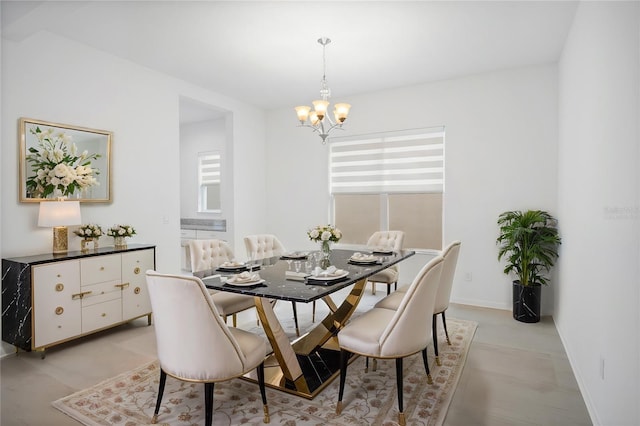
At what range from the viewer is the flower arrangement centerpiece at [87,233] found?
3525 millimetres

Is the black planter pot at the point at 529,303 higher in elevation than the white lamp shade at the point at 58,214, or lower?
lower

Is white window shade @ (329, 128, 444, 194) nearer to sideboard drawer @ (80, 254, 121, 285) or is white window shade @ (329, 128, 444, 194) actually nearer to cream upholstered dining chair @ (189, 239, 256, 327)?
cream upholstered dining chair @ (189, 239, 256, 327)

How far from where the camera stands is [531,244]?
157 inches

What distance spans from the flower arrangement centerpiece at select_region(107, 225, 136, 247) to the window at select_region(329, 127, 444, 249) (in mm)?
2986

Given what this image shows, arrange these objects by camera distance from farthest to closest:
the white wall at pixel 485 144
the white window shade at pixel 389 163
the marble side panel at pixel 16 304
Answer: the white window shade at pixel 389 163
the white wall at pixel 485 144
the marble side panel at pixel 16 304

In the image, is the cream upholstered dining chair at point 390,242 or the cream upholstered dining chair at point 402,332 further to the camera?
the cream upholstered dining chair at point 390,242

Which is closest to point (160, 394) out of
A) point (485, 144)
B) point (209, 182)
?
point (485, 144)

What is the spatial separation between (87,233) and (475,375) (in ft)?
11.9

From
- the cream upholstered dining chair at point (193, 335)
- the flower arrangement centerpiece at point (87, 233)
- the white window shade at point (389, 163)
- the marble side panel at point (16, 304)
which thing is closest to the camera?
the cream upholstered dining chair at point (193, 335)

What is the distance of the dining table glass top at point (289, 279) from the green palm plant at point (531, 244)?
1387 millimetres

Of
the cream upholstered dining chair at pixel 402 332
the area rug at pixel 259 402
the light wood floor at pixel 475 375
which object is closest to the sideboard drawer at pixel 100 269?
the light wood floor at pixel 475 375

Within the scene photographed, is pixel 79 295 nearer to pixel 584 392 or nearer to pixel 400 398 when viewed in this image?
pixel 400 398

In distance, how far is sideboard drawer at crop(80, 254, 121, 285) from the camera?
3.29 metres

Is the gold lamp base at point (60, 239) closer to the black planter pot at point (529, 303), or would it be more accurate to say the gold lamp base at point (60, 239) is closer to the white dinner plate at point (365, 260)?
the white dinner plate at point (365, 260)
